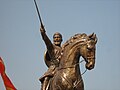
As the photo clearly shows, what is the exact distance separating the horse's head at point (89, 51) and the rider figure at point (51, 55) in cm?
125

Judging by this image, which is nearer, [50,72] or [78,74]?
[78,74]

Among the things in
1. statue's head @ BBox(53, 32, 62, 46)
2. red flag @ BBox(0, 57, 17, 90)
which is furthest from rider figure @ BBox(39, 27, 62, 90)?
red flag @ BBox(0, 57, 17, 90)

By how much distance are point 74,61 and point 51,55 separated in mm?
1379

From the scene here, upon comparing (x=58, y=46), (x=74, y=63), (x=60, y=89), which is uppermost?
(x=58, y=46)

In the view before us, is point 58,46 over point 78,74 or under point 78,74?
over

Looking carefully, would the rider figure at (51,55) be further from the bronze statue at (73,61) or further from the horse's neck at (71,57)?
the horse's neck at (71,57)

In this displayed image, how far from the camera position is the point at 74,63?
8.85 m

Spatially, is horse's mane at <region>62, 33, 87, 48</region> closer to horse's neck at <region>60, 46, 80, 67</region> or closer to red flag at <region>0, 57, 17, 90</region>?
horse's neck at <region>60, 46, 80, 67</region>

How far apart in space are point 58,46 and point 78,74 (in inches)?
71.8

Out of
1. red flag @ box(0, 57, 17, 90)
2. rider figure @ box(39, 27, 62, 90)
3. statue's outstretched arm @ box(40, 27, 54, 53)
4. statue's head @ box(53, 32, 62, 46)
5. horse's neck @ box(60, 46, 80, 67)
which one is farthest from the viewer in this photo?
red flag @ box(0, 57, 17, 90)

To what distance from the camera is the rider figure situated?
9.83 m

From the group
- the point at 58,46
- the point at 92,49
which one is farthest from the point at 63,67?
the point at 58,46

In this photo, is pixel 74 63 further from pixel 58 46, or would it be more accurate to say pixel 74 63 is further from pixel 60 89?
pixel 58 46

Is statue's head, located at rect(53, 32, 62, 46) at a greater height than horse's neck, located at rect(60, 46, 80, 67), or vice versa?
statue's head, located at rect(53, 32, 62, 46)
